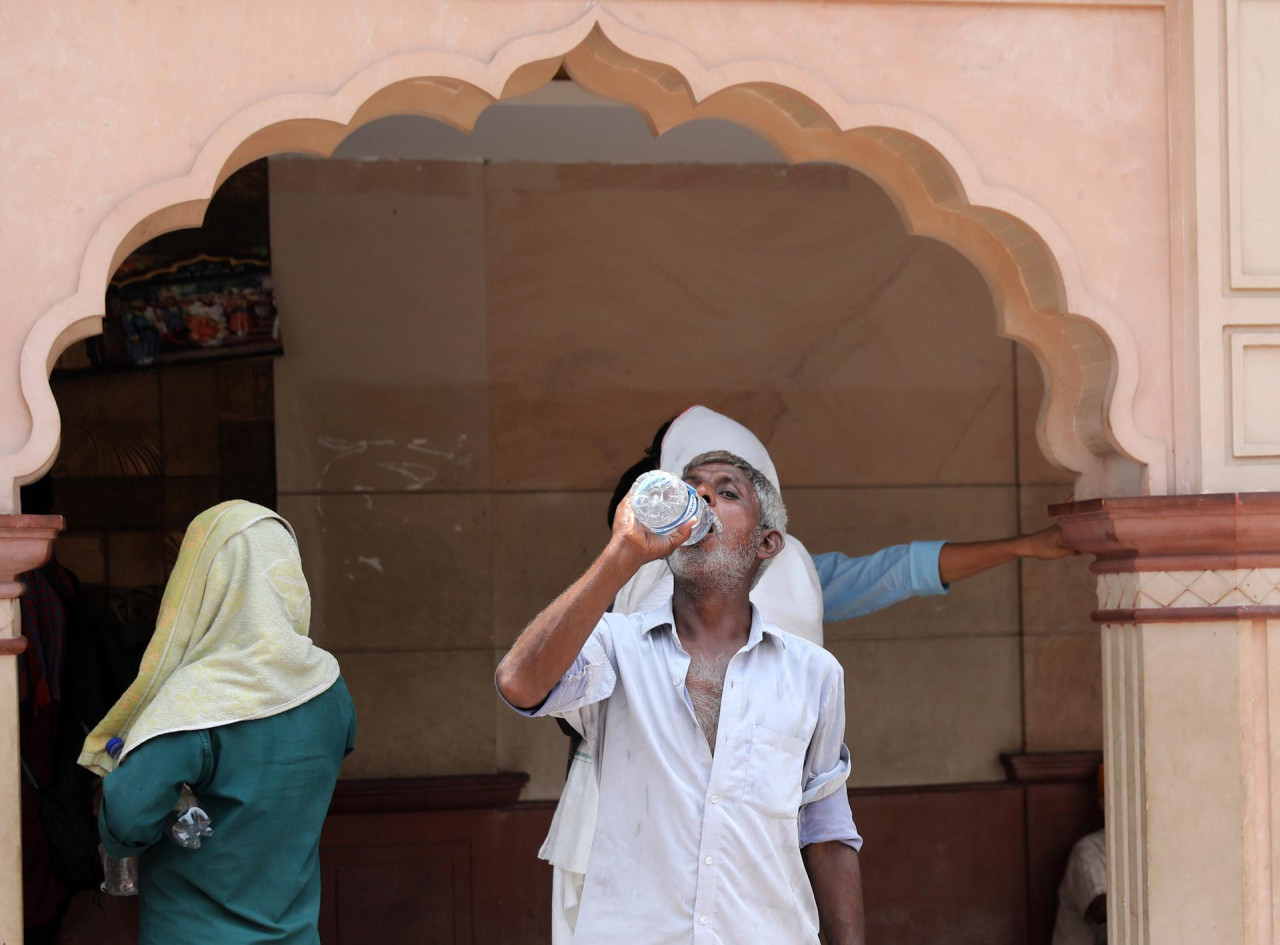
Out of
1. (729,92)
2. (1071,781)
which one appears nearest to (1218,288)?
(729,92)

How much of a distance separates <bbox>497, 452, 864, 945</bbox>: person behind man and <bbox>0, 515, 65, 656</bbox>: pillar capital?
41.7 inches

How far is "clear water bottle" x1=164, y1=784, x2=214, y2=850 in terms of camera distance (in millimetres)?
2586

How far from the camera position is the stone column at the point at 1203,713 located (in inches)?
121

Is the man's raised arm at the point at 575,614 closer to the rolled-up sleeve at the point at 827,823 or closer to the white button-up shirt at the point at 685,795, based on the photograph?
the white button-up shirt at the point at 685,795

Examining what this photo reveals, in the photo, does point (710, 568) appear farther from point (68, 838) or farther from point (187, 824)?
point (68, 838)

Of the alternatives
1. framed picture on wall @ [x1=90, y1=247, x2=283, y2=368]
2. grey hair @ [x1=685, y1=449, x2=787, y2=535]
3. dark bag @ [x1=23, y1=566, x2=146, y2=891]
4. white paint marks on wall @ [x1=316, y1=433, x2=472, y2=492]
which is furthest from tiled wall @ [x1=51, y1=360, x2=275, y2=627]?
grey hair @ [x1=685, y1=449, x2=787, y2=535]

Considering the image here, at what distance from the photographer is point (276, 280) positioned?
15.3ft

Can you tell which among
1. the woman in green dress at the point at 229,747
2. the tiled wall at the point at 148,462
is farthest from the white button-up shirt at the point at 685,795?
the tiled wall at the point at 148,462

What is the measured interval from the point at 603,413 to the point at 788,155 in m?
1.58

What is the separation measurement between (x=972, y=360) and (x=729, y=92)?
6.78 feet

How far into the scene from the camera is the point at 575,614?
2170 mm

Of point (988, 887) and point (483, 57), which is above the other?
point (483, 57)

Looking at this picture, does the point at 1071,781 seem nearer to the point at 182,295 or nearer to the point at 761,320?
the point at 761,320

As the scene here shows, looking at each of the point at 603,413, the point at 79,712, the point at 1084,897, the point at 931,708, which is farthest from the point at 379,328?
the point at 1084,897
